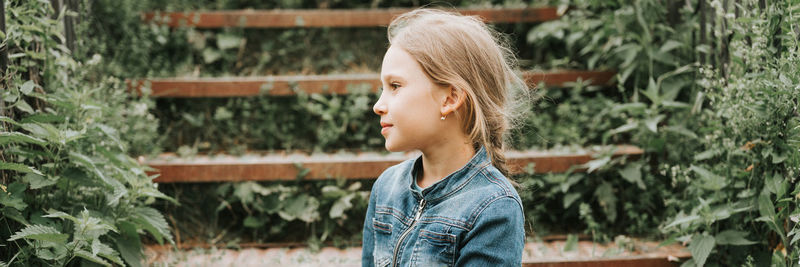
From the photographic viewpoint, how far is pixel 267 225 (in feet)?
9.47

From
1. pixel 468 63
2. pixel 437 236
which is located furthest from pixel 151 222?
pixel 468 63

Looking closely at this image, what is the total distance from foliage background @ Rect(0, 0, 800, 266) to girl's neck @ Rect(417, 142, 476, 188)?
1.64 ft

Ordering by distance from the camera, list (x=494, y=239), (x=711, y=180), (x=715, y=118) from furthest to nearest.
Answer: (x=715, y=118), (x=711, y=180), (x=494, y=239)

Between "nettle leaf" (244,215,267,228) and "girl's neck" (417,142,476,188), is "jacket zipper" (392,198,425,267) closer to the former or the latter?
"girl's neck" (417,142,476,188)

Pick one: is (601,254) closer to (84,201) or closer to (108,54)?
(84,201)

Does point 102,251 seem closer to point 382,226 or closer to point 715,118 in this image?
point 382,226

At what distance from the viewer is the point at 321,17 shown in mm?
3555

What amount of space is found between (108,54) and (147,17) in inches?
14.2

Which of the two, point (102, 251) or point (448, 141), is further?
point (102, 251)

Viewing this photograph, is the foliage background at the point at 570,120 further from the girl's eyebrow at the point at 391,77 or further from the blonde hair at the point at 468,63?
the girl's eyebrow at the point at 391,77

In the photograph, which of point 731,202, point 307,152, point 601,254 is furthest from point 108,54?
point 731,202

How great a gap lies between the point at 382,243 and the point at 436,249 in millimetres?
212

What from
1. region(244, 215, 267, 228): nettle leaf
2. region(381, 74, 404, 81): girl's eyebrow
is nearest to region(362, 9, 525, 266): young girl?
region(381, 74, 404, 81): girl's eyebrow

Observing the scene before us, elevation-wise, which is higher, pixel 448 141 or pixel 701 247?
pixel 448 141
